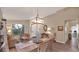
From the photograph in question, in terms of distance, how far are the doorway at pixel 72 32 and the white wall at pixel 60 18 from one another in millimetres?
82

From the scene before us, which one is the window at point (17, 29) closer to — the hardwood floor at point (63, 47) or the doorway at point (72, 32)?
the hardwood floor at point (63, 47)

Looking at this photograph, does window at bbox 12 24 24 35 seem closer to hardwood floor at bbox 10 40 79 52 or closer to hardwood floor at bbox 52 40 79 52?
hardwood floor at bbox 10 40 79 52

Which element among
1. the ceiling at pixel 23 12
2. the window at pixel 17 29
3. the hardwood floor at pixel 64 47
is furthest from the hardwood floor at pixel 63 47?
the ceiling at pixel 23 12

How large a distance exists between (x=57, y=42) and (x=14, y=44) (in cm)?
98

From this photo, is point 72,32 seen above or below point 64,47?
above

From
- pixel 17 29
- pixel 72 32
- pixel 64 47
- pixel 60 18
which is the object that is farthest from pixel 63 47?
pixel 17 29

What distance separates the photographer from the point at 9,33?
3402 mm

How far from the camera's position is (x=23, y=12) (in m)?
3.42

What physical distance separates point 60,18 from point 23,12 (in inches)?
33.9

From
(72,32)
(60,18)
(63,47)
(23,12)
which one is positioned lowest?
(63,47)

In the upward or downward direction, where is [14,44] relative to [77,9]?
downward

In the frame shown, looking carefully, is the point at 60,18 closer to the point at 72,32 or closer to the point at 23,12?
the point at 72,32
